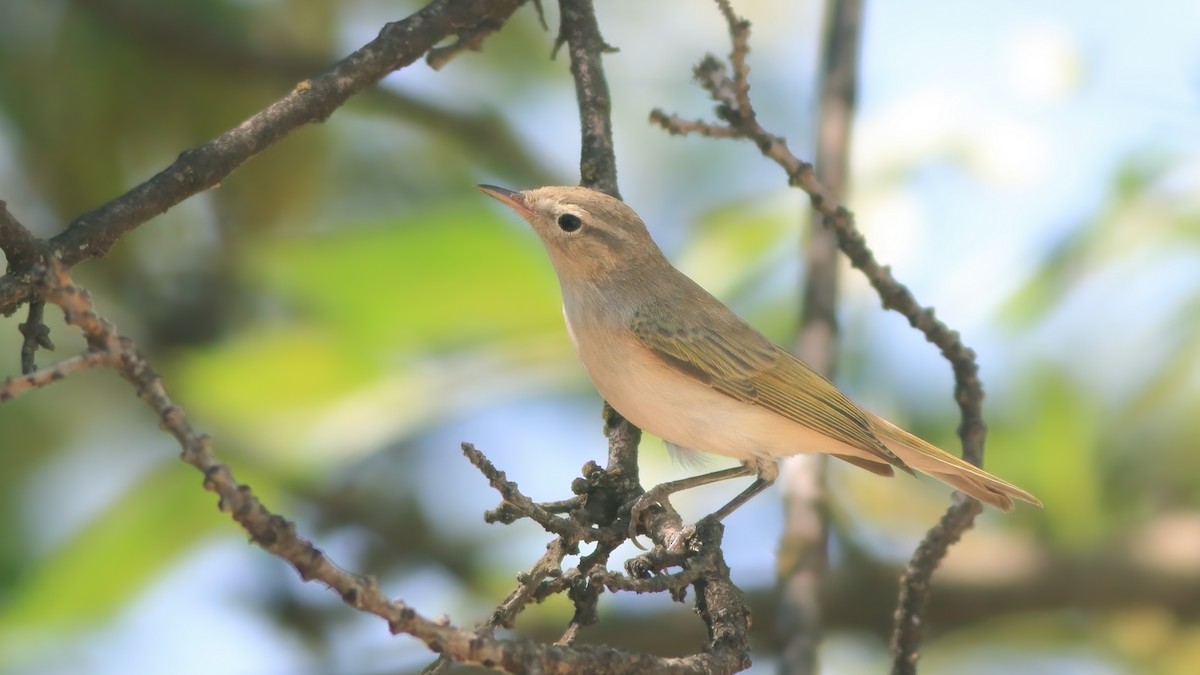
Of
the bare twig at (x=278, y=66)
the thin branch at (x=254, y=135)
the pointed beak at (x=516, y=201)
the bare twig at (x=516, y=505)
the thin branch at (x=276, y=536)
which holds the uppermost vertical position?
the bare twig at (x=278, y=66)

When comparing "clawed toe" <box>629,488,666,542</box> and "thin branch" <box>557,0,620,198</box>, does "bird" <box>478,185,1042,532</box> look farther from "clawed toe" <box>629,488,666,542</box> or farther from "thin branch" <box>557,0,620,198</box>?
"clawed toe" <box>629,488,666,542</box>

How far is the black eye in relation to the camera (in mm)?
4723

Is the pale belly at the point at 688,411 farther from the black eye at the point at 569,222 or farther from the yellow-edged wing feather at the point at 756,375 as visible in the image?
the black eye at the point at 569,222

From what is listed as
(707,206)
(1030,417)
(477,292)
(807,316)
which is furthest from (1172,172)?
(477,292)

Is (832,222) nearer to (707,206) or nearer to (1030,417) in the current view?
(1030,417)

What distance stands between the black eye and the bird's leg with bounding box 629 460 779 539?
3.35ft

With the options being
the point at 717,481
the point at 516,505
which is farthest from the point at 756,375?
the point at 516,505

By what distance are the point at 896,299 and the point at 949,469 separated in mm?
863

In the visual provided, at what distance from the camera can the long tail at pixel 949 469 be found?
4.27 m

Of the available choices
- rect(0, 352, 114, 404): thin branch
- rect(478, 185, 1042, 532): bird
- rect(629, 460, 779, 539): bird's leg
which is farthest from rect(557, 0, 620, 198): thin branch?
rect(0, 352, 114, 404): thin branch

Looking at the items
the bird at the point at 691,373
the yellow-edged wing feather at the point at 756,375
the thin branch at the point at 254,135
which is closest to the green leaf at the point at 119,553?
the bird at the point at 691,373

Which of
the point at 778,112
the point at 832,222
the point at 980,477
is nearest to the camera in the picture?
the point at 832,222

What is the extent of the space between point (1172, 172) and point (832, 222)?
3019mm

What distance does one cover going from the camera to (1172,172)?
599 cm
